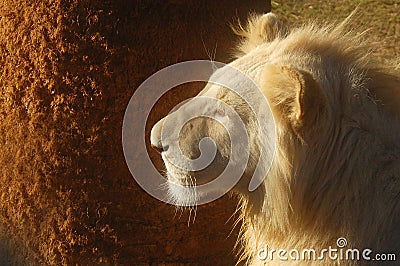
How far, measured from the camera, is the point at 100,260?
4480 mm

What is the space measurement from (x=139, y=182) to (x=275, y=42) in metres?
1.42

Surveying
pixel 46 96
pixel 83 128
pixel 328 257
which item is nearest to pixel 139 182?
A: pixel 83 128

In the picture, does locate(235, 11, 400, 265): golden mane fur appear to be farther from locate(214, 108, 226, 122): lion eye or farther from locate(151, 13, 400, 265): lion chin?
locate(214, 108, 226, 122): lion eye

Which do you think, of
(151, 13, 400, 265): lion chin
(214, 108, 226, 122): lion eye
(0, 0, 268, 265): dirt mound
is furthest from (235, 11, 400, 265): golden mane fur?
(0, 0, 268, 265): dirt mound

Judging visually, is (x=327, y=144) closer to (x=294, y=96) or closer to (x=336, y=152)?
(x=336, y=152)

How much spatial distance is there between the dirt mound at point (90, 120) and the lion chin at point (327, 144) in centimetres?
120

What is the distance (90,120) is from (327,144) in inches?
67.6

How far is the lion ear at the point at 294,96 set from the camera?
9.16 feet

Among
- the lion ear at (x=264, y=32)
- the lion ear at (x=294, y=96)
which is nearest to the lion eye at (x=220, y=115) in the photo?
the lion ear at (x=294, y=96)

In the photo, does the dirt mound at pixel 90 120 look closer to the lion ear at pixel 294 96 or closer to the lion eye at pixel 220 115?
the lion eye at pixel 220 115

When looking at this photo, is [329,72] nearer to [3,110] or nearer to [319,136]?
[319,136]

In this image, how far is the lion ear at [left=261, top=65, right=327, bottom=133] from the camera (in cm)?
279

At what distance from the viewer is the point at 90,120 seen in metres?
4.34

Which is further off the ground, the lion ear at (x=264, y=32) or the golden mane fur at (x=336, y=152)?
the lion ear at (x=264, y=32)
